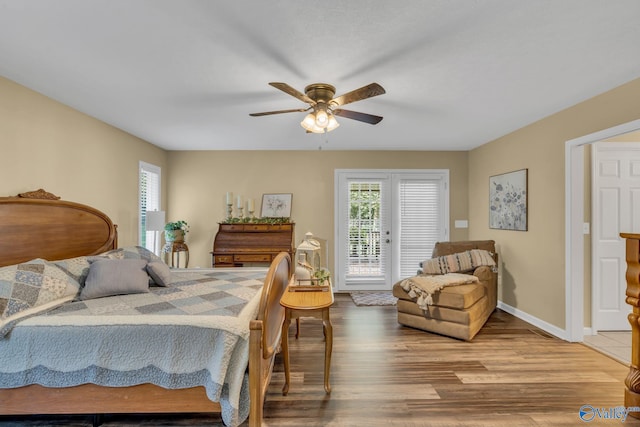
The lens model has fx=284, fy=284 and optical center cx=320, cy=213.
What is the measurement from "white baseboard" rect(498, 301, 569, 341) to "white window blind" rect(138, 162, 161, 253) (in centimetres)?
511

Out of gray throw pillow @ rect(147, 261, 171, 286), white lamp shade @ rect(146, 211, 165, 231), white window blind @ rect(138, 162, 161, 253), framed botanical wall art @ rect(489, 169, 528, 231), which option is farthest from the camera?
white window blind @ rect(138, 162, 161, 253)

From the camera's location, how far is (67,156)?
287 centimetres

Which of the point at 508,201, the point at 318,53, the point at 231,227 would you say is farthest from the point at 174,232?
the point at 508,201

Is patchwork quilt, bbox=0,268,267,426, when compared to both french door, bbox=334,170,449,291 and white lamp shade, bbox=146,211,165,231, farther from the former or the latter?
french door, bbox=334,170,449,291

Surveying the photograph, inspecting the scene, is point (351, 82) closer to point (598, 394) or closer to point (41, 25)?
point (41, 25)

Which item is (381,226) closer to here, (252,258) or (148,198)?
(252,258)

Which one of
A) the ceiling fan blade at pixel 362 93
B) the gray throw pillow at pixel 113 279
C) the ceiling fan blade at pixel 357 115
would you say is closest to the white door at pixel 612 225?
the ceiling fan blade at pixel 357 115

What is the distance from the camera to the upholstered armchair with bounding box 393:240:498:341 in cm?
296

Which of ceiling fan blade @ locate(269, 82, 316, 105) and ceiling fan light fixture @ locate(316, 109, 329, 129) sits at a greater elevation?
ceiling fan blade @ locate(269, 82, 316, 105)

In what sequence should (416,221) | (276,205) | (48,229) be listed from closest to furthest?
(48,229), (276,205), (416,221)

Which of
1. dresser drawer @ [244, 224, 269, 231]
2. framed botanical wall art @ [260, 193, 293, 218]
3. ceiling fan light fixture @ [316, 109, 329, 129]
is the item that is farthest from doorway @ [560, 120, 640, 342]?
dresser drawer @ [244, 224, 269, 231]

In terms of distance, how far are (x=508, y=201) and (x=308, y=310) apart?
3384mm

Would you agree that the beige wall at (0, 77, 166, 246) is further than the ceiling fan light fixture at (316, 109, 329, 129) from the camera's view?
Yes

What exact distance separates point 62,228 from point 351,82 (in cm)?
295
